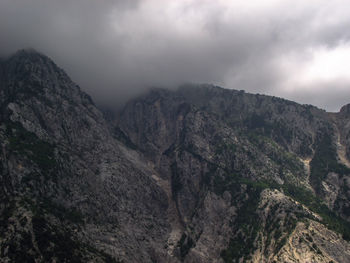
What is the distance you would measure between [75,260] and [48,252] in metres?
15.6

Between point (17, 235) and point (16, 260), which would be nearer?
point (16, 260)

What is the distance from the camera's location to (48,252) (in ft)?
641

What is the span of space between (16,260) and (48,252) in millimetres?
17864

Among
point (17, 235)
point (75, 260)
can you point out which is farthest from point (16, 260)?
point (75, 260)

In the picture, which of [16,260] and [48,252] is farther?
[48,252]

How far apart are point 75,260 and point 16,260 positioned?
31573 mm

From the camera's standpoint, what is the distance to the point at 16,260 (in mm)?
181875

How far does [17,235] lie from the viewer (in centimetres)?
19500

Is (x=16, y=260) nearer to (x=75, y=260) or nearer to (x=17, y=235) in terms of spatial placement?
(x=17, y=235)

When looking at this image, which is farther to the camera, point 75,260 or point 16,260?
point 75,260

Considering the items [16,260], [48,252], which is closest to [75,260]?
[48,252]

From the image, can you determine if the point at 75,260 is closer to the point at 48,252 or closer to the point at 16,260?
the point at 48,252
